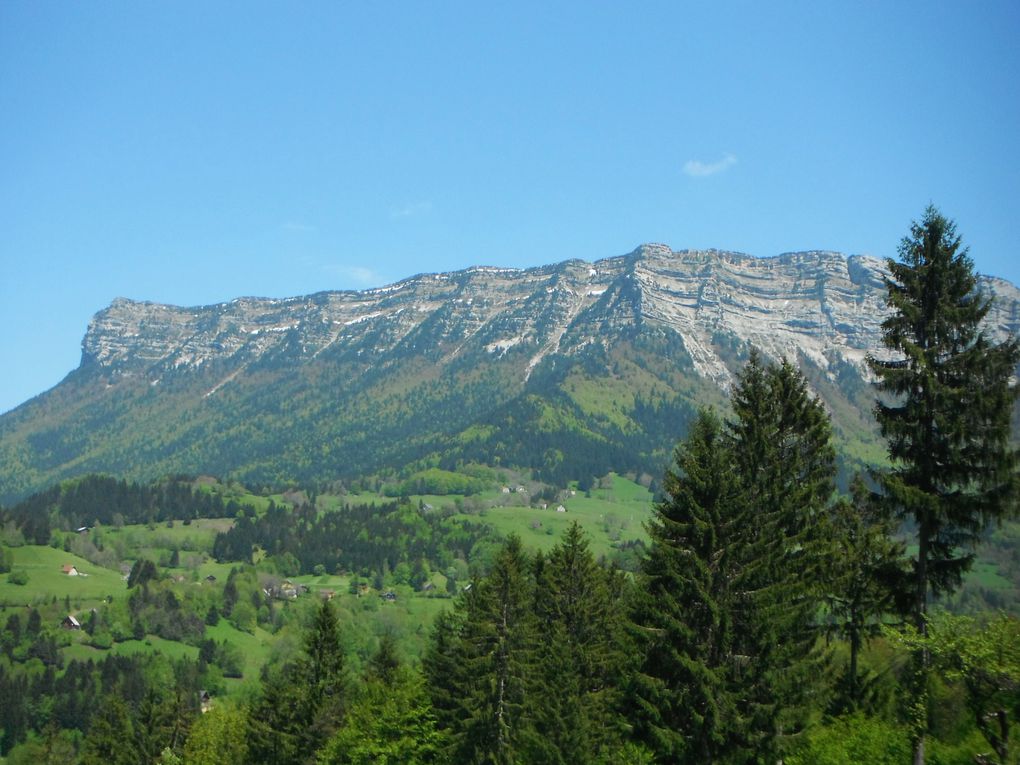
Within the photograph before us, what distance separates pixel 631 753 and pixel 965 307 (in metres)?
19.3

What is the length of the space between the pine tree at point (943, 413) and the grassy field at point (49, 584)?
175563 mm

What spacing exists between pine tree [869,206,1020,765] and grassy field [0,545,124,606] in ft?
576

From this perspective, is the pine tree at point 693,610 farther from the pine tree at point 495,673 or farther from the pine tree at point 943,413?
the pine tree at point 495,673

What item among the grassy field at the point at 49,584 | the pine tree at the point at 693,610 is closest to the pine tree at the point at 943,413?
the pine tree at the point at 693,610

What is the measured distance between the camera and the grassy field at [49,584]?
16938 cm

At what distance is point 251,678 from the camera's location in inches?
5866

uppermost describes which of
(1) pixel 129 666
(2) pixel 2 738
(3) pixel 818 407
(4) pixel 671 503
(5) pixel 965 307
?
(5) pixel 965 307

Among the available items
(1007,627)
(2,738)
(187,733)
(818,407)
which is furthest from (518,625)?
(2,738)

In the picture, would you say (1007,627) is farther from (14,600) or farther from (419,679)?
(14,600)

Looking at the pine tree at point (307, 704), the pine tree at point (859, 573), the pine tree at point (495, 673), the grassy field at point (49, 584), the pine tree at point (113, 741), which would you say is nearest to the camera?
the pine tree at point (859, 573)

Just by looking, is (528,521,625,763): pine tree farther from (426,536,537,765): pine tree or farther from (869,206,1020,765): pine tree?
(869,206,1020,765): pine tree

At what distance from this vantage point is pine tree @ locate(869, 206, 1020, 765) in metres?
28.1

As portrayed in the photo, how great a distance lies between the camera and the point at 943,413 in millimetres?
28594

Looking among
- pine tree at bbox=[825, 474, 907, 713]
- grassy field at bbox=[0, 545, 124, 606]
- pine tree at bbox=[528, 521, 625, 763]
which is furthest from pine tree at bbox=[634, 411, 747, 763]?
grassy field at bbox=[0, 545, 124, 606]
